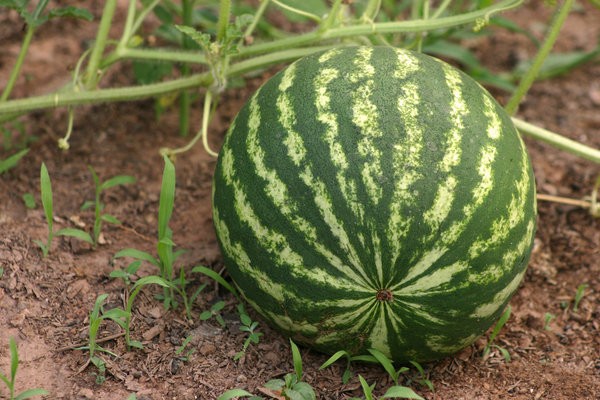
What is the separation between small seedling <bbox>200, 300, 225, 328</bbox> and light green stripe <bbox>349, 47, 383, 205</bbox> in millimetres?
722

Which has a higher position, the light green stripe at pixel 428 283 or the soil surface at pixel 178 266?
the light green stripe at pixel 428 283

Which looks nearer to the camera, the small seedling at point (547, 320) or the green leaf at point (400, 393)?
the green leaf at point (400, 393)

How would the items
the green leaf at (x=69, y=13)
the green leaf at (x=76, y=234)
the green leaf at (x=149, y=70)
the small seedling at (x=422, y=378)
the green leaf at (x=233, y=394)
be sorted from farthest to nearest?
the green leaf at (x=149, y=70)
the green leaf at (x=69, y=13)
the green leaf at (x=76, y=234)
the small seedling at (x=422, y=378)
the green leaf at (x=233, y=394)

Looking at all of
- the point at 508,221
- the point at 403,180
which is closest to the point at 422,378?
the point at 508,221

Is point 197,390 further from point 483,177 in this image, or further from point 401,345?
point 483,177

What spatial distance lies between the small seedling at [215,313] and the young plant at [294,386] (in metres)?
0.36

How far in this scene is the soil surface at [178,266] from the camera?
2.37 m

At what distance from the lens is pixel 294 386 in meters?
2.27

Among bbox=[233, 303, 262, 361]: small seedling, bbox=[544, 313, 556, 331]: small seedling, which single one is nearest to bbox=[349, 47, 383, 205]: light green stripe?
bbox=[233, 303, 262, 361]: small seedling

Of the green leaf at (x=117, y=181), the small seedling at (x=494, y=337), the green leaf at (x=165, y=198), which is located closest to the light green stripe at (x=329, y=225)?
the green leaf at (x=165, y=198)

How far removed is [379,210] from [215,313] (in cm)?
75

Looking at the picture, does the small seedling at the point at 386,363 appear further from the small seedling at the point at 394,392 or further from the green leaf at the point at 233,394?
the green leaf at the point at 233,394

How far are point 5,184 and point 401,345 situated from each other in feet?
5.81

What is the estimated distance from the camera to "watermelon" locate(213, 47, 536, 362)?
7.20 feet
